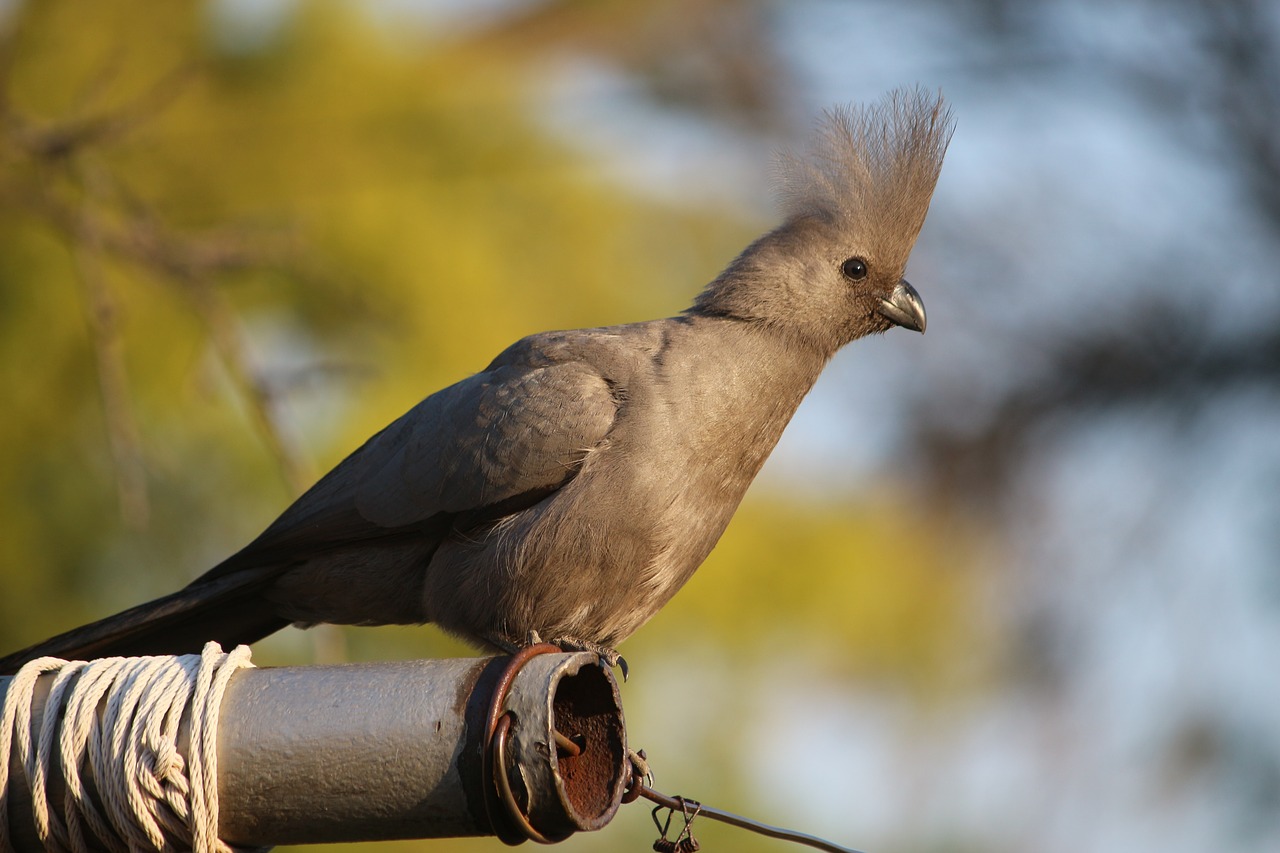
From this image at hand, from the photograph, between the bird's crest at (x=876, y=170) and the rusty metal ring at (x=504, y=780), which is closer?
the rusty metal ring at (x=504, y=780)

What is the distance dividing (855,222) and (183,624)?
239 cm

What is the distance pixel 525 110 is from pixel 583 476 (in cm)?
916

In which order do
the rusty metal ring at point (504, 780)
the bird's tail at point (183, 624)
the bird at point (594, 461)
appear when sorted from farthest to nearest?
1. the bird at point (594, 461)
2. the bird's tail at point (183, 624)
3. the rusty metal ring at point (504, 780)

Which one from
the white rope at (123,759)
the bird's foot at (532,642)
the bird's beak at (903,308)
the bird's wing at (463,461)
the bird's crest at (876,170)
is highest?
the bird's crest at (876,170)

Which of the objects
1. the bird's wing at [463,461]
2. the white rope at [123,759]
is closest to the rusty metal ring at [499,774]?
the white rope at [123,759]

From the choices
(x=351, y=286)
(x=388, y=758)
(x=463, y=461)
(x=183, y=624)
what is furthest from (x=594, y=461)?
(x=351, y=286)

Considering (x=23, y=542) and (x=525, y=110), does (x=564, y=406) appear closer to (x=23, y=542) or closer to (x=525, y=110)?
(x=23, y=542)

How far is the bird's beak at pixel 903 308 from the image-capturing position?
14.2 feet

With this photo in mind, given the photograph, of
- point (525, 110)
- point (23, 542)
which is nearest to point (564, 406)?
point (23, 542)

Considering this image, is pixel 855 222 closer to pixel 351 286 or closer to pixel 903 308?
pixel 903 308

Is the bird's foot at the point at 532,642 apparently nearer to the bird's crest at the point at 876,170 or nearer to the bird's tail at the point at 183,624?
the bird's tail at the point at 183,624

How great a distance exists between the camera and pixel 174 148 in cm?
1055

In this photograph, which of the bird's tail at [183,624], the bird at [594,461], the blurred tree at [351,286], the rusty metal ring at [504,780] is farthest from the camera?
the blurred tree at [351,286]

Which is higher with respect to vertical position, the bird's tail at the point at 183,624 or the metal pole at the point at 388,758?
the bird's tail at the point at 183,624
